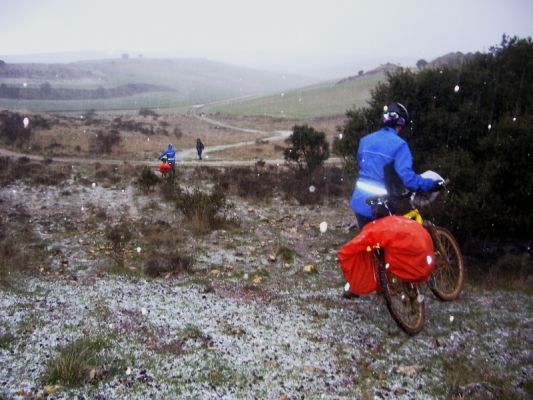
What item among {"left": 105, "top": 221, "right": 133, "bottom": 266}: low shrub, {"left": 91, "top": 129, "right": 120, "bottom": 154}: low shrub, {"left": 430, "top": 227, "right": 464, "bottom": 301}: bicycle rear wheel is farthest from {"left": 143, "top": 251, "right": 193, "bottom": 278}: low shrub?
{"left": 91, "top": 129, "right": 120, "bottom": 154}: low shrub

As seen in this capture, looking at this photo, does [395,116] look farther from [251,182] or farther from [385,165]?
[251,182]

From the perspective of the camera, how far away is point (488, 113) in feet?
39.1

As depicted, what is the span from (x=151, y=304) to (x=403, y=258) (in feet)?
12.7

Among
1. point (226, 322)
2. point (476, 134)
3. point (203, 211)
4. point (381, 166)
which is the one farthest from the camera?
point (203, 211)

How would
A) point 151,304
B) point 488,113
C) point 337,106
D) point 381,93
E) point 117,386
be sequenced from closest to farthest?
point 117,386, point 151,304, point 488,113, point 381,93, point 337,106

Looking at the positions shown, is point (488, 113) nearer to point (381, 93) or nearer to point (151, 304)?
point (381, 93)

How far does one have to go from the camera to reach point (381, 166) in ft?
19.9

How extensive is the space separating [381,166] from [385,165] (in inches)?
2.1

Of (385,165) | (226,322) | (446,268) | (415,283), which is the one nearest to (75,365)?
(226,322)

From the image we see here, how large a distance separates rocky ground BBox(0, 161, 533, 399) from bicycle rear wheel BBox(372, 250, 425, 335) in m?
0.19

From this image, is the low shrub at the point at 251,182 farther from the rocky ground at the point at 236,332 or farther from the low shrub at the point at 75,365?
the low shrub at the point at 75,365

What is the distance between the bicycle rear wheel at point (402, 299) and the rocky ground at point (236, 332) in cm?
19

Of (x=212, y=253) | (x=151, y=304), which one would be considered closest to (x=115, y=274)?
(x=151, y=304)

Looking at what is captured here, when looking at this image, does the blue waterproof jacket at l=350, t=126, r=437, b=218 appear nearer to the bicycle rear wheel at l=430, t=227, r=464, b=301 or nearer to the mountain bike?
the mountain bike
